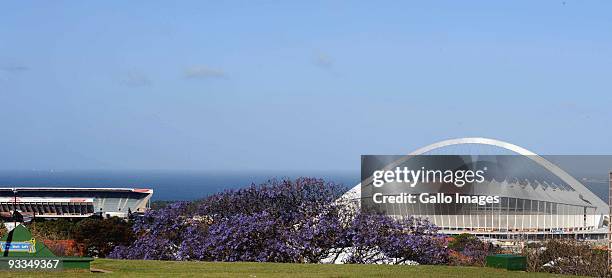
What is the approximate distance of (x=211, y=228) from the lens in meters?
26.2

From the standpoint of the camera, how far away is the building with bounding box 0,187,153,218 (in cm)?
10925

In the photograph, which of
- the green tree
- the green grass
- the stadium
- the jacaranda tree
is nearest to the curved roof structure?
the stadium

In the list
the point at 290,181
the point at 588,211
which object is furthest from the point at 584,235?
the point at 290,181

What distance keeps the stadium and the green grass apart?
1818 inches

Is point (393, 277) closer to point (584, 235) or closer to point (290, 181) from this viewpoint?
point (290, 181)

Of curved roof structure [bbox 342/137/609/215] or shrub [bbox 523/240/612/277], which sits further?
curved roof structure [bbox 342/137/609/215]

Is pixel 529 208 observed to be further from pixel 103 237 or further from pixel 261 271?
pixel 261 271

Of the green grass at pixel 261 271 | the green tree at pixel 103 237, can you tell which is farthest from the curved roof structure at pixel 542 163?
the green grass at pixel 261 271

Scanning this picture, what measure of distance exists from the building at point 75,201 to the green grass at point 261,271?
3453 inches

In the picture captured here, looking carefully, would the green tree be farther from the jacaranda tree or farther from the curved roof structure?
the curved roof structure

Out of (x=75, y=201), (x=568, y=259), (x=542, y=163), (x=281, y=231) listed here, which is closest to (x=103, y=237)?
(x=281, y=231)

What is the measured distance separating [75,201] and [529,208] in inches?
→ 2419

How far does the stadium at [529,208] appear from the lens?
67000mm

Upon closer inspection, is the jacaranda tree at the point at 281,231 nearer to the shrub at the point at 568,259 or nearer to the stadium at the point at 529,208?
the shrub at the point at 568,259
